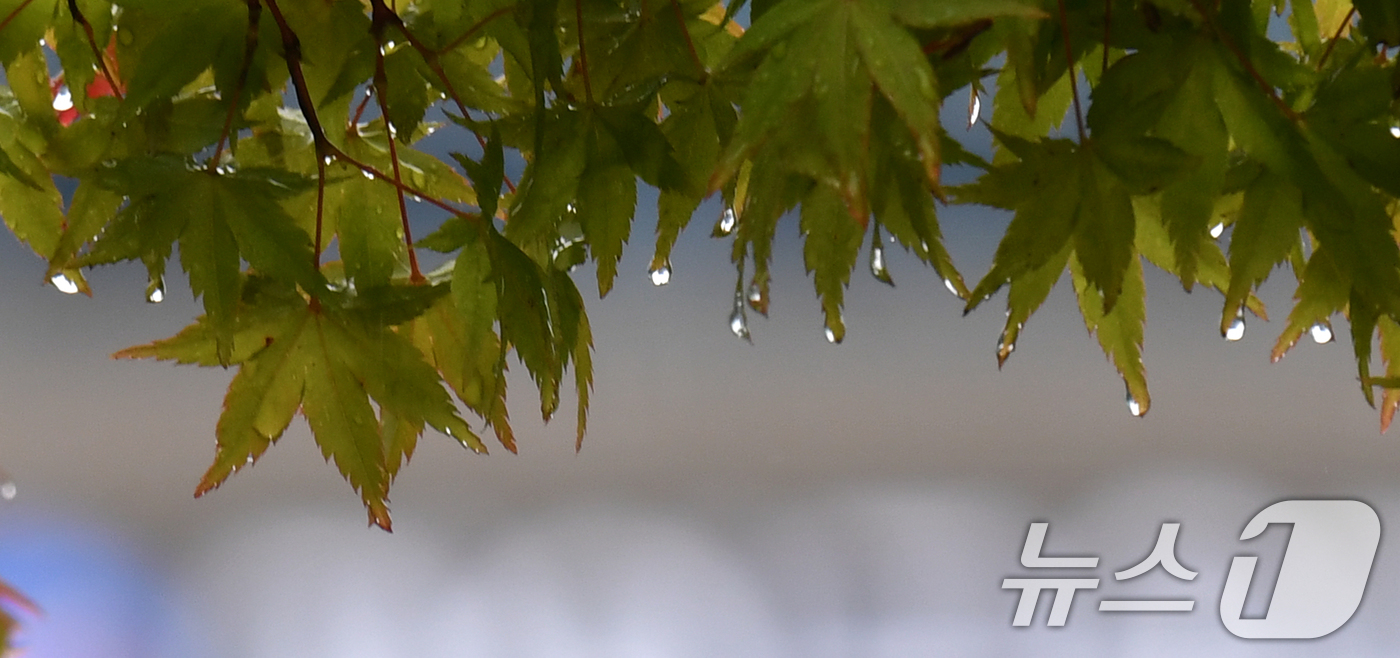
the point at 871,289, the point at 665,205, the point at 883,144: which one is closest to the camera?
the point at 883,144

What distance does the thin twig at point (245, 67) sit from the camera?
0.40 metres

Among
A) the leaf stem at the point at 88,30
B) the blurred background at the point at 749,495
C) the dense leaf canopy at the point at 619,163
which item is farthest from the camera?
the blurred background at the point at 749,495

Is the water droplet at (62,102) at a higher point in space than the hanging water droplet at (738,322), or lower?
higher

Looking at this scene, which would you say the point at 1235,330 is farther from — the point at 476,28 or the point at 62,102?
the point at 62,102

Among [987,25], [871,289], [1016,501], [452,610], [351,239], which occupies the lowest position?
[452,610]

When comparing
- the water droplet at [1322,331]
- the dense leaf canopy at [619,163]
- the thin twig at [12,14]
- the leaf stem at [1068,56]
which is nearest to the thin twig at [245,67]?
the dense leaf canopy at [619,163]

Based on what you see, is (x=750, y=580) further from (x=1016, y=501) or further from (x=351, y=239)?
(x=351, y=239)

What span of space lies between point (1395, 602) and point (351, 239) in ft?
5.32

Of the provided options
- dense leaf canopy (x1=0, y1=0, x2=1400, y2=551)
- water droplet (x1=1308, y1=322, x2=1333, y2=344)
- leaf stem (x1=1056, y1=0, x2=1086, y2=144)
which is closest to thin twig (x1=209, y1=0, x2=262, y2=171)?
dense leaf canopy (x1=0, y1=0, x2=1400, y2=551)

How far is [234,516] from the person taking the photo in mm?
1491

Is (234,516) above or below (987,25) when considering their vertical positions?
below

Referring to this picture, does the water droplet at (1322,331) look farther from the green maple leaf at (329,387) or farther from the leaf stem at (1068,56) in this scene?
the green maple leaf at (329,387)

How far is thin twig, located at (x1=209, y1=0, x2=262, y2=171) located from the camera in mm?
401

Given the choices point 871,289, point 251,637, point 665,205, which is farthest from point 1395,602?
point 251,637
